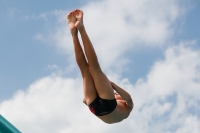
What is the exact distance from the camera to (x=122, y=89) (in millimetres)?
4730

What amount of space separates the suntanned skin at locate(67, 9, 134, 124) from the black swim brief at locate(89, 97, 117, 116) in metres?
0.06

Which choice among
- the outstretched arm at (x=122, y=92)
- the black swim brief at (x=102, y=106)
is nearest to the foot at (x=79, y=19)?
the outstretched arm at (x=122, y=92)

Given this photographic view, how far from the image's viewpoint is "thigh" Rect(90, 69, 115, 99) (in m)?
4.43

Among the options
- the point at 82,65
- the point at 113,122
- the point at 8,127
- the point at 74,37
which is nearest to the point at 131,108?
the point at 113,122

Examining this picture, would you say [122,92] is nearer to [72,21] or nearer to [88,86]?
[88,86]

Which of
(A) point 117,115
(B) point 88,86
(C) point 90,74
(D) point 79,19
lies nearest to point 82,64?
(C) point 90,74

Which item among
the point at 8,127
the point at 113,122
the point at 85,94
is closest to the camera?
the point at 8,127

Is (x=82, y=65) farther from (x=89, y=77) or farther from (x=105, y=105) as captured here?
(x=105, y=105)

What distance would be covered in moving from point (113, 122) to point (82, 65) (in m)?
1.10

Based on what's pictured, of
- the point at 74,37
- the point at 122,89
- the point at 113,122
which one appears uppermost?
the point at 74,37

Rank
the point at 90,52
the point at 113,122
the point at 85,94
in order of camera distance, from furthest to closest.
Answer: the point at 113,122 < the point at 85,94 < the point at 90,52

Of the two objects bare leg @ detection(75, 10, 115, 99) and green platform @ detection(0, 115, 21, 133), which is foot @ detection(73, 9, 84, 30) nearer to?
bare leg @ detection(75, 10, 115, 99)

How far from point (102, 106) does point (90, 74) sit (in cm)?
52

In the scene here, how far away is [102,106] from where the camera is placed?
15.2 ft
